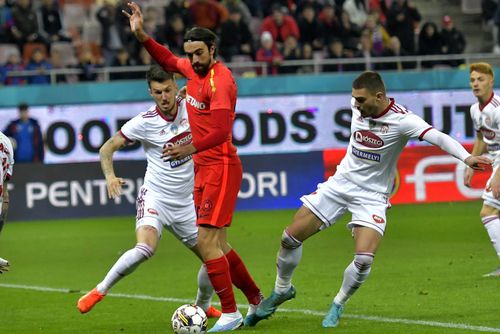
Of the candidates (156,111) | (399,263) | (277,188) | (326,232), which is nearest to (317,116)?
(277,188)

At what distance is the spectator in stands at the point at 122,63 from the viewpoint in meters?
24.2

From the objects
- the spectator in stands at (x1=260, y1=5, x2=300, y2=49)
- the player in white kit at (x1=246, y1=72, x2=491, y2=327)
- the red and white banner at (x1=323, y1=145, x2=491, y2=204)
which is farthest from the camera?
the spectator in stands at (x1=260, y1=5, x2=300, y2=49)

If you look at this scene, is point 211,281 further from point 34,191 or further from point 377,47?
point 377,47

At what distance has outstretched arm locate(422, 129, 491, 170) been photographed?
29.9 ft

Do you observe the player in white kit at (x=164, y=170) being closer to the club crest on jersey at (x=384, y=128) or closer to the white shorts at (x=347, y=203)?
the white shorts at (x=347, y=203)

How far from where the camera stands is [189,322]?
916 cm

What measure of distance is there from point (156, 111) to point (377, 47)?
53.2ft

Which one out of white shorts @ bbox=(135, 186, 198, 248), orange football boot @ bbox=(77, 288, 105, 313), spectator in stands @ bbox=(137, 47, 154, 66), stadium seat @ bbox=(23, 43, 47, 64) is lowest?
orange football boot @ bbox=(77, 288, 105, 313)

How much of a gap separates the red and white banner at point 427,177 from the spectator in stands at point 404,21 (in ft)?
17.3

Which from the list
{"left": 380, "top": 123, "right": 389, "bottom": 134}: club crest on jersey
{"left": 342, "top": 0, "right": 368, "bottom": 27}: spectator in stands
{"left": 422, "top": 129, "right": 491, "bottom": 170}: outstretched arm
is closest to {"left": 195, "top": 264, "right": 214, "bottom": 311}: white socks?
{"left": 380, "top": 123, "right": 389, "bottom": 134}: club crest on jersey

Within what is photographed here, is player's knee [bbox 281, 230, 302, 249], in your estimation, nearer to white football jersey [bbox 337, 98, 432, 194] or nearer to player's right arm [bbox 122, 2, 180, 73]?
white football jersey [bbox 337, 98, 432, 194]

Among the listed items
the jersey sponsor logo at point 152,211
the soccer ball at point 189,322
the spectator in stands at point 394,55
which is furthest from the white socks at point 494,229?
the spectator in stands at point 394,55

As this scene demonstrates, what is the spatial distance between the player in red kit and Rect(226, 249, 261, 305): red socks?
6.9 inches

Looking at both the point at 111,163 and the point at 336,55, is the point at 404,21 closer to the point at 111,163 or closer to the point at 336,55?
the point at 336,55
